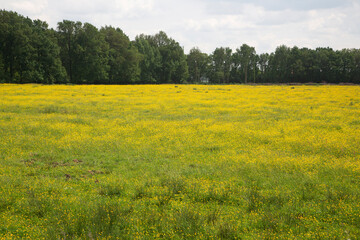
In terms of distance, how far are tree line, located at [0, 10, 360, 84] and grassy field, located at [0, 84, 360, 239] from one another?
55.2 metres

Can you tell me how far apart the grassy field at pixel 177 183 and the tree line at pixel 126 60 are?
55155 mm

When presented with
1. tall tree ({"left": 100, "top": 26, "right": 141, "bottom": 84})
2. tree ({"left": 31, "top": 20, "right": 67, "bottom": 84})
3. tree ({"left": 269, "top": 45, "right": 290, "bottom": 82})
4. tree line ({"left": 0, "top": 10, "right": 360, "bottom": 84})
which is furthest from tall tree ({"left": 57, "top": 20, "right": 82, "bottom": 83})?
tree ({"left": 269, "top": 45, "right": 290, "bottom": 82})

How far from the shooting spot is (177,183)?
7676mm

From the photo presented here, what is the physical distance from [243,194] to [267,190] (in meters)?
0.82

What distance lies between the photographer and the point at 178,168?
919cm

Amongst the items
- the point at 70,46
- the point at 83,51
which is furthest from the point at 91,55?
the point at 70,46

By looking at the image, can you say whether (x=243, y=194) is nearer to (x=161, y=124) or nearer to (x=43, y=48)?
(x=161, y=124)

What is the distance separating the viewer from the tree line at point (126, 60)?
6028 cm

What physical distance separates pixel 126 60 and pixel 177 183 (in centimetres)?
7838

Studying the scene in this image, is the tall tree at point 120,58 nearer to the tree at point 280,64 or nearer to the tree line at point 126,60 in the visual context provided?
the tree line at point 126,60

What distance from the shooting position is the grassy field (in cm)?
559

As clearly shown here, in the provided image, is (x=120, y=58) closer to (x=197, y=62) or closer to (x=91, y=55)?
(x=91, y=55)

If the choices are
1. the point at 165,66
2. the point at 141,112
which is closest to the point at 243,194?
the point at 141,112

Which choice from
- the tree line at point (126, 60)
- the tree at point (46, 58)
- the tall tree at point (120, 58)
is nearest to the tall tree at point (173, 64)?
the tree line at point (126, 60)
